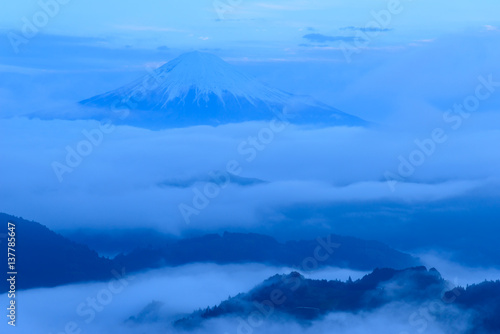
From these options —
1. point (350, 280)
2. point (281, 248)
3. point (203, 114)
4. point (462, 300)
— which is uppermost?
point (203, 114)

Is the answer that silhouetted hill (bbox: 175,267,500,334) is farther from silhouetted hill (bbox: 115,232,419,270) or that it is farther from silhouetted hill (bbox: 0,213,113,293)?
silhouetted hill (bbox: 0,213,113,293)

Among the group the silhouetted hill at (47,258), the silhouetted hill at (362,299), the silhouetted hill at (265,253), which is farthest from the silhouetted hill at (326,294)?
the silhouetted hill at (47,258)

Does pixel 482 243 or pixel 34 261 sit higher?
pixel 34 261

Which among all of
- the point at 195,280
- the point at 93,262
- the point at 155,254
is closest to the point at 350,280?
the point at 195,280

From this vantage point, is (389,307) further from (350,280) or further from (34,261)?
(34,261)

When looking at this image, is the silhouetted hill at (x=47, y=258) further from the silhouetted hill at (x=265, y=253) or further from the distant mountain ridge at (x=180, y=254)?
the silhouetted hill at (x=265, y=253)

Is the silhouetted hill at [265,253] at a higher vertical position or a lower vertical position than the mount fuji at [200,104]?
lower
